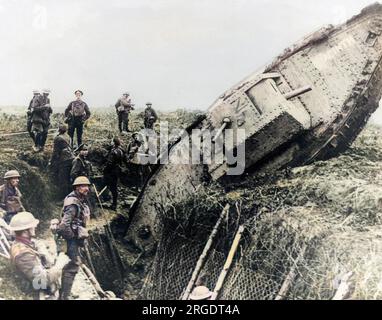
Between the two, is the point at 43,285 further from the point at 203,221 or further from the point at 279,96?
the point at 279,96

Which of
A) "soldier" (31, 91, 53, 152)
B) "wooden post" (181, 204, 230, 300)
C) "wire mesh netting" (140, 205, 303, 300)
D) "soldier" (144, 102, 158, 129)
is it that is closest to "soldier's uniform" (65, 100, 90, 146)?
"soldier" (31, 91, 53, 152)

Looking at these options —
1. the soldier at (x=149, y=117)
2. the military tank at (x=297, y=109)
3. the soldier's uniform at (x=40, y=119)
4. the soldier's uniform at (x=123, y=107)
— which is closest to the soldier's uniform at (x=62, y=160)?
the soldier's uniform at (x=40, y=119)

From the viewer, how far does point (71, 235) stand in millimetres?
8586

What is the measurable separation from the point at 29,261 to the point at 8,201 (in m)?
2.14

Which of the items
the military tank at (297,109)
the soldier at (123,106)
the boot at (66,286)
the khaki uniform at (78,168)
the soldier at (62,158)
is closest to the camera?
the boot at (66,286)

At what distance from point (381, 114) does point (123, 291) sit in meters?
6.71

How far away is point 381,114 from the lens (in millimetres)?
11906

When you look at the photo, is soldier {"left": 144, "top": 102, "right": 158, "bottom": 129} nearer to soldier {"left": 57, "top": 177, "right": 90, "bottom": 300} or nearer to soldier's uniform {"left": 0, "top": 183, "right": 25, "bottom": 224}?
soldier's uniform {"left": 0, "top": 183, "right": 25, "bottom": 224}

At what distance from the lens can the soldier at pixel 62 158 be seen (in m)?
11.3

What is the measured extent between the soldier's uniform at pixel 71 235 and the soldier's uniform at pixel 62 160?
107 inches

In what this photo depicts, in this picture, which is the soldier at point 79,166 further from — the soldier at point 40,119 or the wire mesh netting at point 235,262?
the wire mesh netting at point 235,262

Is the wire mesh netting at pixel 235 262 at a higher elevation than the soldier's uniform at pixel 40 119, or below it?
below

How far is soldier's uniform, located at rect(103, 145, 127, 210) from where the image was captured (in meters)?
11.4
